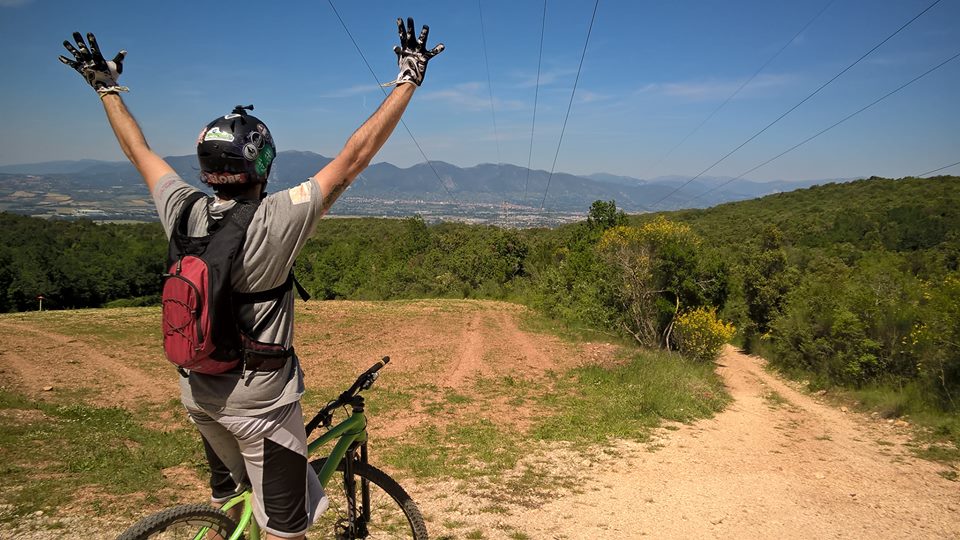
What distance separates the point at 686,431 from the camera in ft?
28.5

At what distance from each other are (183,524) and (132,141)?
145cm

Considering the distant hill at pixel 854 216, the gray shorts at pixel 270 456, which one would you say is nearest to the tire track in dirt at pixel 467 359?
the gray shorts at pixel 270 456

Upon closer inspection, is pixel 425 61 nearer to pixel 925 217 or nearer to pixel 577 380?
pixel 577 380

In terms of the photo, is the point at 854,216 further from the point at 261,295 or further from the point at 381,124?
the point at 261,295

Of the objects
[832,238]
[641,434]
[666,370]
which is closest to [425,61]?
[641,434]

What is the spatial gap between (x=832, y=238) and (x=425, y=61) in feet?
158

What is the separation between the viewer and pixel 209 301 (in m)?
1.57

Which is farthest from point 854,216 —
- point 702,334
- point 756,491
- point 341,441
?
point 341,441

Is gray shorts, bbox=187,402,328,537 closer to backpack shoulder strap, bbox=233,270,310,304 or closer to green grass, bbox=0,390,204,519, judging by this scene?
backpack shoulder strap, bbox=233,270,310,304

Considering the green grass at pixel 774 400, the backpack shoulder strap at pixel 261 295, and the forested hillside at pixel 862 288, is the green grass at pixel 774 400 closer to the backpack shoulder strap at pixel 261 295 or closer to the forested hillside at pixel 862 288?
the forested hillside at pixel 862 288

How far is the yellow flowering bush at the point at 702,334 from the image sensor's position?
17.8 metres

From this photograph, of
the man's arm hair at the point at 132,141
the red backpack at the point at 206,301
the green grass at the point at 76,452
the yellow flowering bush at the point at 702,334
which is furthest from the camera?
the yellow flowering bush at the point at 702,334

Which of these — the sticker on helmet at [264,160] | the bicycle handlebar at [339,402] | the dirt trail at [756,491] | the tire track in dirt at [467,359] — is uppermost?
the sticker on helmet at [264,160]

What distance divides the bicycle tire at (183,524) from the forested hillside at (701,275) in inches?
503
